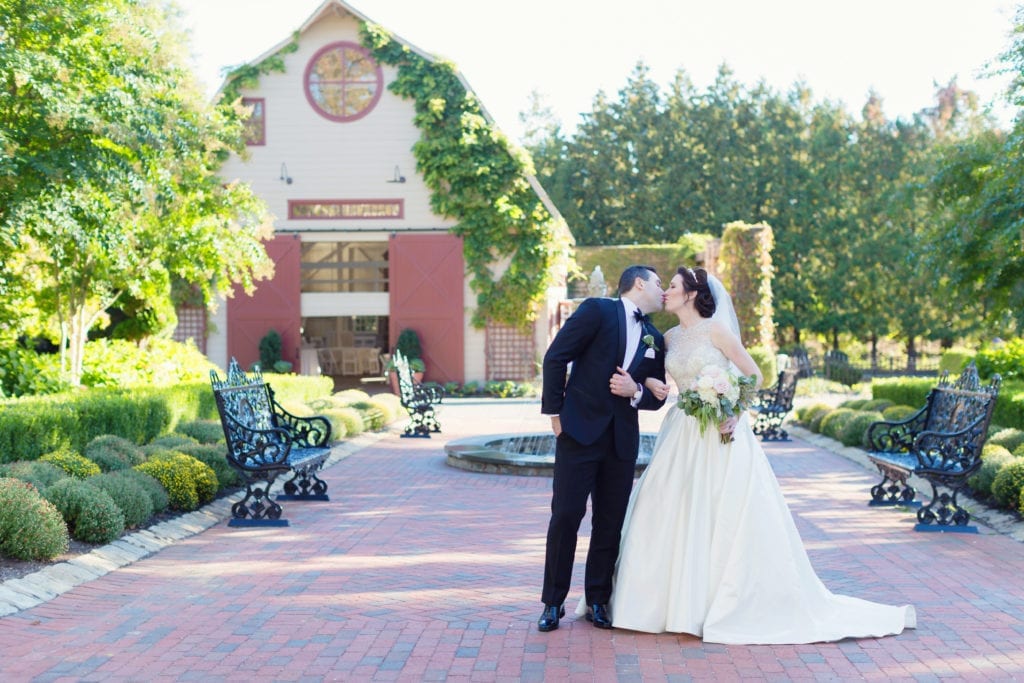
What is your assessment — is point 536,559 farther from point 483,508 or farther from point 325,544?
point 483,508

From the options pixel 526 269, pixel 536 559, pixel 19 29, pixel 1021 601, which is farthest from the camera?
pixel 526 269

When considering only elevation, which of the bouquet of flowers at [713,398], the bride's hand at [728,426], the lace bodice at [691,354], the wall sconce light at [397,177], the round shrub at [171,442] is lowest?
the round shrub at [171,442]

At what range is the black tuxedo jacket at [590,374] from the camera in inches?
195

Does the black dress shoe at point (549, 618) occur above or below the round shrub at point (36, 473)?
below

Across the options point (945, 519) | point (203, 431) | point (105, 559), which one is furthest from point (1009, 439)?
point (203, 431)

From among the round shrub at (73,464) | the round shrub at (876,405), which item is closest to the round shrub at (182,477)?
the round shrub at (73,464)

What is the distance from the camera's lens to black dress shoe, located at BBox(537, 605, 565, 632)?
4949 millimetres

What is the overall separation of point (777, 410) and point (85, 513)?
394 inches

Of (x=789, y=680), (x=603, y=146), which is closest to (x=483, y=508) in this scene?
(x=789, y=680)

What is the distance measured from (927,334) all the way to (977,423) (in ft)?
97.4

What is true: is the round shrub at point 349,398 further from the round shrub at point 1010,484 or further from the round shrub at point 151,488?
the round shrub at point 1010,484

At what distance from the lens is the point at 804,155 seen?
123 feet

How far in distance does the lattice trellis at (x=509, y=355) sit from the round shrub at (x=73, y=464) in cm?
1728

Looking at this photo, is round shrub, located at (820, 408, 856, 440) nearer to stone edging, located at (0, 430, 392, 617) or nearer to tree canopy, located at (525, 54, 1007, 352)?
stone edging, located at (0, 430, 392, 617)
